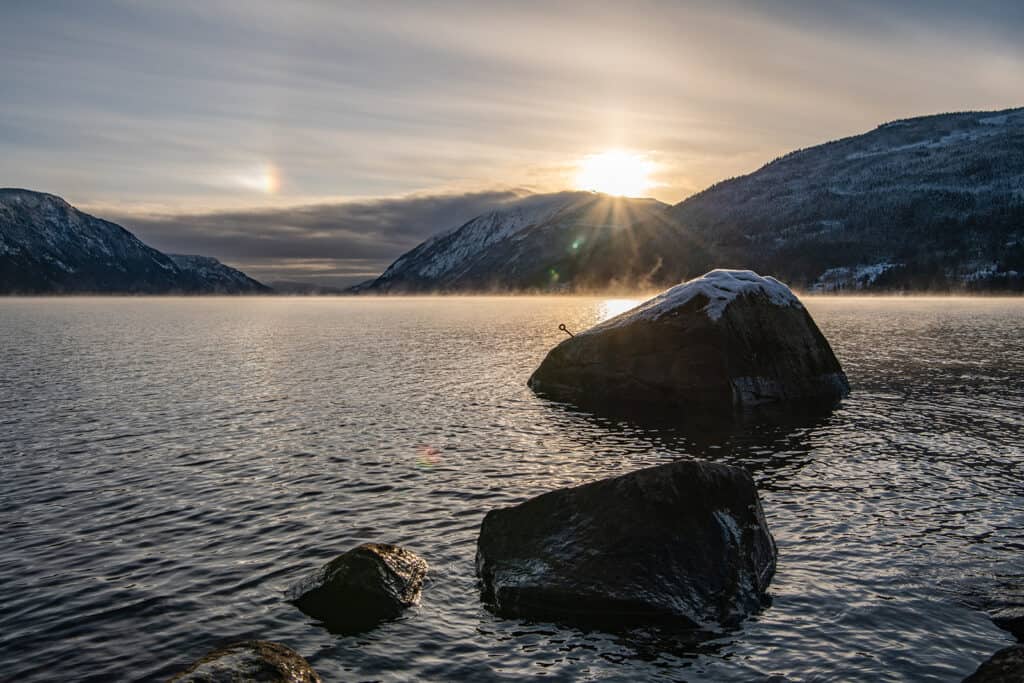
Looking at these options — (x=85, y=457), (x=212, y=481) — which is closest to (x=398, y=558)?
(x=212, y=481)

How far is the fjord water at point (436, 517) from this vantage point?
1084 centimetres

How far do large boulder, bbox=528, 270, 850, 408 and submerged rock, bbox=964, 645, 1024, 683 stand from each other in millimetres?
23356

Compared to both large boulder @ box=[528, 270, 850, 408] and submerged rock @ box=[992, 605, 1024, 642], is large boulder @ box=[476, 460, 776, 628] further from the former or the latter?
large boulder @ box=[528, 270, 850, 408]

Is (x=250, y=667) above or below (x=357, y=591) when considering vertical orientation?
above

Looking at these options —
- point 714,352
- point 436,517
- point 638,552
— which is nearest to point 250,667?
point 638,552

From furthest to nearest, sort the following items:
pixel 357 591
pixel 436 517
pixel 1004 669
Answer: pixel 436 517 < pixel 357 591 < pixel 1004 669

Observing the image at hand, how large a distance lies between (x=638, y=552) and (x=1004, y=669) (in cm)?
551

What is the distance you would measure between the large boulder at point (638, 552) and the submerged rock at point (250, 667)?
13.8 ft

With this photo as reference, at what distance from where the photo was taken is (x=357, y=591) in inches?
486

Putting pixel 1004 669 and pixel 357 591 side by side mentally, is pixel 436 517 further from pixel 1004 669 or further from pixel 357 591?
pixel 1004 669

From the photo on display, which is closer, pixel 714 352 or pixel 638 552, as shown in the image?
pixel 638 552

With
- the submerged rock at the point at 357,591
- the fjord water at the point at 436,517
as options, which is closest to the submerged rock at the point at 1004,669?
the fjord water at the point at 436,517

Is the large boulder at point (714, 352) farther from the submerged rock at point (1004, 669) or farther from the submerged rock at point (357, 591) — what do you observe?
the submerged rock at point (1004, 669)

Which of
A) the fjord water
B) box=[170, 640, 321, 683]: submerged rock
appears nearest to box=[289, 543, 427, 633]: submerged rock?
the fjord water
